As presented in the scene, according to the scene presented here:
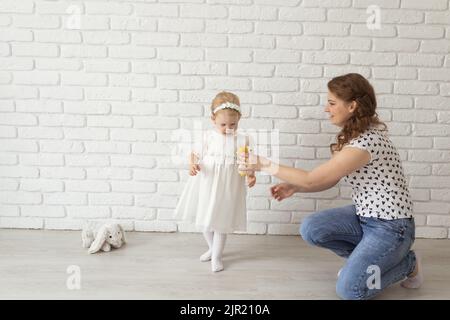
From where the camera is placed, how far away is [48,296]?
1.91 m

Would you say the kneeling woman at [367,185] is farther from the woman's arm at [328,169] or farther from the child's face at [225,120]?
the child's face at [225,120]

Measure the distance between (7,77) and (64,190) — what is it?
27.9 inches

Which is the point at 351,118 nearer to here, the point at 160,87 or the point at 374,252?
the point at 374,252

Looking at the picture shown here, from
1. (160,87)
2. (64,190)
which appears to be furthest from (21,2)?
(64,190)

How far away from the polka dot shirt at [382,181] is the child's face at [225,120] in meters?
0.55

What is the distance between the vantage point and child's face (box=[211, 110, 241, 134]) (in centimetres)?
215

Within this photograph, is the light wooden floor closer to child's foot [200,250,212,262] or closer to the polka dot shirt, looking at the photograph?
child's foot [200,250,212,262]

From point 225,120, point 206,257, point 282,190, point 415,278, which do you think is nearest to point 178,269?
point 206,257

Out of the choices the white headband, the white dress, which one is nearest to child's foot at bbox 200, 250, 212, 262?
the white dress

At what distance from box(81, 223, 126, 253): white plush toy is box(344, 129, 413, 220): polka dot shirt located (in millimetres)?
1294

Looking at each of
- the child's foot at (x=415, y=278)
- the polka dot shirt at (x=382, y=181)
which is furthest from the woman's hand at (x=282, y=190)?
the child's foot at (x=415, y=278)

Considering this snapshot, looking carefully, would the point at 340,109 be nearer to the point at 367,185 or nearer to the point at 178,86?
the point at 367,185

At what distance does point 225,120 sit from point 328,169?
0.54m
